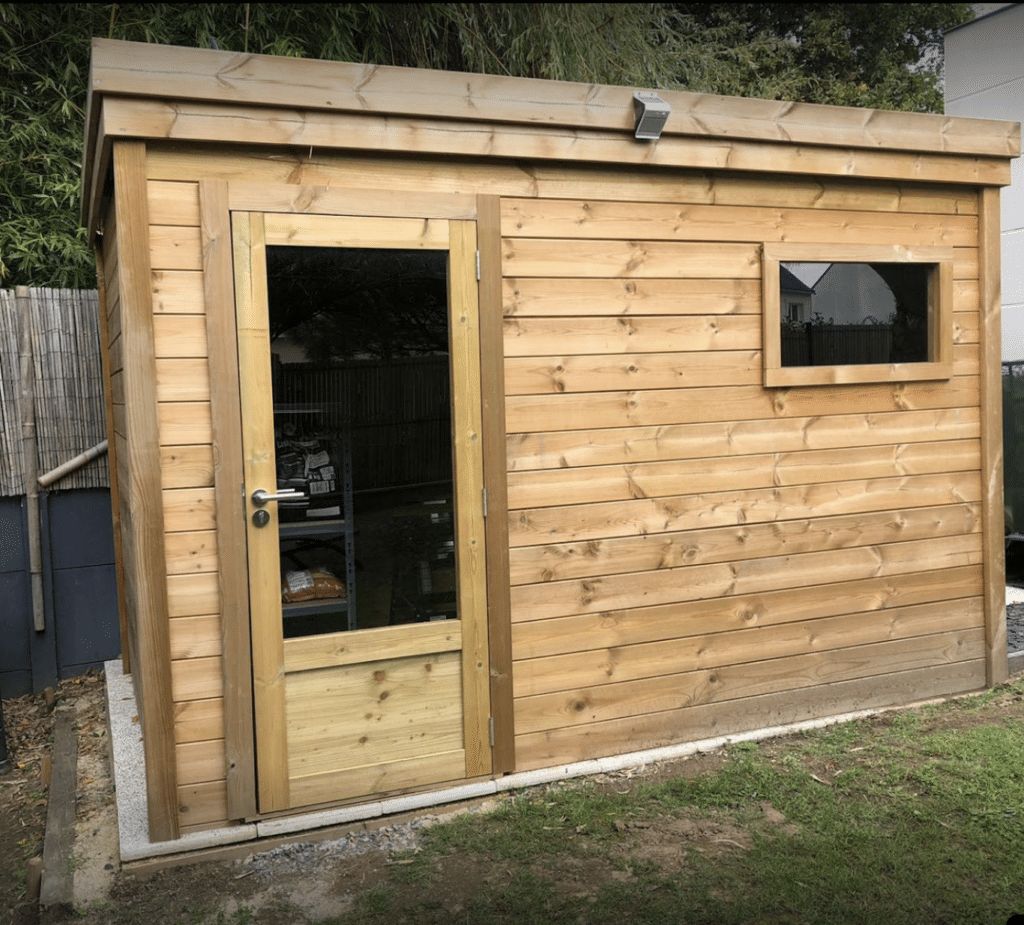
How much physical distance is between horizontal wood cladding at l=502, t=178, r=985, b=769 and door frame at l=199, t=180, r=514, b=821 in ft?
0.26

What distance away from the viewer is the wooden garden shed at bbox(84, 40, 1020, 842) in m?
3.29

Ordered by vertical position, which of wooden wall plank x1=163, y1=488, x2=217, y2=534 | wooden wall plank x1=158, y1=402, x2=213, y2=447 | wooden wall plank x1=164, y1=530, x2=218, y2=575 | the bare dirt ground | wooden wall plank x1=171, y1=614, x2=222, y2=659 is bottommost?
the bare dirt ground

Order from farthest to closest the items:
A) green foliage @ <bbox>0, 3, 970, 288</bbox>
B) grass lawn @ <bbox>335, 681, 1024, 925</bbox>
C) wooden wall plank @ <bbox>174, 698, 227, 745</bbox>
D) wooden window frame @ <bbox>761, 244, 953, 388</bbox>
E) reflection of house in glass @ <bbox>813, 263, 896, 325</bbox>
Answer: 1. green foliage @ <bbox>0, 3, 970, 288</bbox>
2. reflection of house in glass @ <bbox>813, 263, 896, 325</bbox>
3. wooden window frame @ <bbox>761, 244, 953, 388</bbox>
4. wooden wall plank @ <bbox>174, 698, 227, 745</bbox>
5. grass lawn @ <bbox>335, 681, 1024, 925</bbox>

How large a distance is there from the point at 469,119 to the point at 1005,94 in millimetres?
6033

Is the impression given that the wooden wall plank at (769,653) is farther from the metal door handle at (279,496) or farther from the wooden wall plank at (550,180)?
the wooden wall plank at (550,180)

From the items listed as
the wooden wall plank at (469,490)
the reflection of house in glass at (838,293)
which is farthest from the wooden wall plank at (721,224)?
the wooden wall plank at (469,490)

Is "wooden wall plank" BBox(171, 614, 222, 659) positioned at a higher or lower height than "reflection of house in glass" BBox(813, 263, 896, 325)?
lower

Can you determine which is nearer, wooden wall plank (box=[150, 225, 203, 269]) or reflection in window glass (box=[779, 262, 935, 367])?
wooden wall plank (box=[150, 225, 203, 269])

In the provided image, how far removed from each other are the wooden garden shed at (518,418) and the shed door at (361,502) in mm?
11

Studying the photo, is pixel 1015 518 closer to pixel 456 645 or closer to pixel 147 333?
pixel 456 645

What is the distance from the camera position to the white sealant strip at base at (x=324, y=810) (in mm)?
3332

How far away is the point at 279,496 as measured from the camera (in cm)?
337

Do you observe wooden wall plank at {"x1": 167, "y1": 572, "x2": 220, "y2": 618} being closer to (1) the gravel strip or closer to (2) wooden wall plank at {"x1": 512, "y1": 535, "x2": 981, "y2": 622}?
(2) wooden wall plank at {"x1": 512, "y1": 535, "x2": 981, "y2": 622}

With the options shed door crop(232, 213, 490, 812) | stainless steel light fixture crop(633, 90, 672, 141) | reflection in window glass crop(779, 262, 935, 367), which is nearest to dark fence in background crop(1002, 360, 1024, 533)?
reflection in window glass crop(779, 262, 935, 367)
